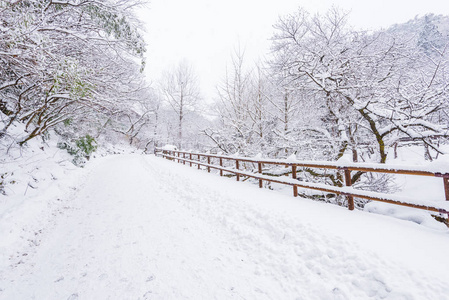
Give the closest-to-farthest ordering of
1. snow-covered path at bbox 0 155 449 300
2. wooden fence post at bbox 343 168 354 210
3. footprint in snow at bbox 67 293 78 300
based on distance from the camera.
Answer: snow-covered path at bbox 0 155 449 300 → footprint in snow at bbox 67 293 78 300 → wooden fence post at bbox 343 168 354 210

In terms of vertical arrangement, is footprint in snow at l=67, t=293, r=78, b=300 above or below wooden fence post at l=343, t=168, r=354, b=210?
below

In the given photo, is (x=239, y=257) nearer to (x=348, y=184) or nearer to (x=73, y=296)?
(x=73, y=296)

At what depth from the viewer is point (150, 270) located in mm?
2947

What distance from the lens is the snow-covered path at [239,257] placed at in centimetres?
244

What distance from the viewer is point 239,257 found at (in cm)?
320

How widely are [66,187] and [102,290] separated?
7753mm

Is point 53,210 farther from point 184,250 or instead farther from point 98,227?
point 184,250

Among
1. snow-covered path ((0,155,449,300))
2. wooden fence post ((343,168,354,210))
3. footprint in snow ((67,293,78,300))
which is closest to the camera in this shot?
snow-covered path ((0,155,449,300))

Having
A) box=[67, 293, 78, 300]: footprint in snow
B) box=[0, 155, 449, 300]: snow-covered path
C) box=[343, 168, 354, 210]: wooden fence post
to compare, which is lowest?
box=[67, 293, 78, 300]: footprint in snow

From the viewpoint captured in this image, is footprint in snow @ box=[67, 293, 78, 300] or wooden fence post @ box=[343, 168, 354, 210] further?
wooden fence post @ box=[343, 168, 354, 210]

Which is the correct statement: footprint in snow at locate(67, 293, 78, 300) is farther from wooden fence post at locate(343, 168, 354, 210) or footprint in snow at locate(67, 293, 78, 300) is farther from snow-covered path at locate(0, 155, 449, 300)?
wooden fence post at locate(343, 168, 354, 210)

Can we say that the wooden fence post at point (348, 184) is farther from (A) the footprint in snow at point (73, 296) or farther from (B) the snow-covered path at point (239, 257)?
(A) the footprint in snow at point (73, 296)

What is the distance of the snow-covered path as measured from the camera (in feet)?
8.02

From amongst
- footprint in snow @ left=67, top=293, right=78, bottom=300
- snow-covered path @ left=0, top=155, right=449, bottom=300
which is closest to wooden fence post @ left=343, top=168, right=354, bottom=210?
snow-covered path @ left=0, top=155, right=449, bottom=300
